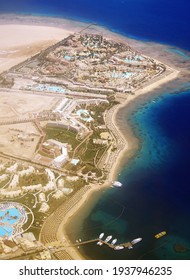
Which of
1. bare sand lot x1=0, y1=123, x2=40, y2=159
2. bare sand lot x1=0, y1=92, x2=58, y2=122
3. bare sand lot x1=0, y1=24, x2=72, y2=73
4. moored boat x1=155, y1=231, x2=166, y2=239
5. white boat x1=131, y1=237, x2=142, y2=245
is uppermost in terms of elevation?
bare sand lot x1=0, y1=24, x2=72, y2=73

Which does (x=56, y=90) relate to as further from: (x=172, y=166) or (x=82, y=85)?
(x=172, y=166)

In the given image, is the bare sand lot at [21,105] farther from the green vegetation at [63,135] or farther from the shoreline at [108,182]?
the shoreline at [108,182]

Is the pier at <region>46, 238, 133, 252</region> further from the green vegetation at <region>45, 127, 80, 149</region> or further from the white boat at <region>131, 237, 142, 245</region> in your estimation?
the green vegetation at <region>45, 127, 80, 149</region>

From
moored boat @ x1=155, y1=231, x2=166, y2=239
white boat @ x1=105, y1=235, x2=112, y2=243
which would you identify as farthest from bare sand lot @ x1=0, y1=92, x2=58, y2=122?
moored boat @ x1=155, y1=231, x2=166, y2=239

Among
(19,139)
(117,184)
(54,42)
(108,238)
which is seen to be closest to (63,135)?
(19,139)

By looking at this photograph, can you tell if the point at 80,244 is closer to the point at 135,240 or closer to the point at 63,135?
the point at 135,240
